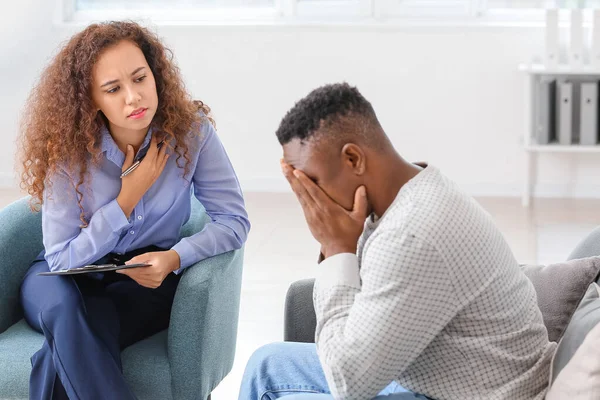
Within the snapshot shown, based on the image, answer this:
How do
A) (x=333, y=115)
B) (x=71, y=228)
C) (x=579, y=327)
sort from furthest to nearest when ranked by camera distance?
(x=71, y=228) < (x=579, y=327) < (x=333, y=115)

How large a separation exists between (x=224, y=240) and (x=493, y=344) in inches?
39.2

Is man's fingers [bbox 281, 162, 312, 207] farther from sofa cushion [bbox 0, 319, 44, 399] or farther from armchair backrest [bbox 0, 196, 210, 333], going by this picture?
armchair backrest [bbox 0, 196, 210, 333]

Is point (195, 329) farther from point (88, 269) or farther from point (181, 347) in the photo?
point (88, 269)

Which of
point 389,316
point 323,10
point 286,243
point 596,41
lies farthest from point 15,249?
point 596,41

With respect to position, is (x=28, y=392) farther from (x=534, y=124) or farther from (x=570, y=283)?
(x=534, y=124)

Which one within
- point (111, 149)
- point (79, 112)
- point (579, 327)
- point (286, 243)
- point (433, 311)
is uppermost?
point (79, 112)

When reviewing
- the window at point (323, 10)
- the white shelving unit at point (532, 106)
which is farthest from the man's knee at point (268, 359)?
the window at point (323, 10)

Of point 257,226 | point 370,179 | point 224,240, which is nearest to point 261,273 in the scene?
point 257,226

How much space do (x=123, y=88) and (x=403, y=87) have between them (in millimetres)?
3187

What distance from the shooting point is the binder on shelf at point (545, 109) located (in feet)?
16.5

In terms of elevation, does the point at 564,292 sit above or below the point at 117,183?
below

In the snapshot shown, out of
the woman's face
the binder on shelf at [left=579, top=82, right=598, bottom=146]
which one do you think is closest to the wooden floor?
the binder on shelf at [left=579, top=82, right=598, bottom=146]

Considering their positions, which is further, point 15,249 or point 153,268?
point 15,249

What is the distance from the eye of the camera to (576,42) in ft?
16.2
